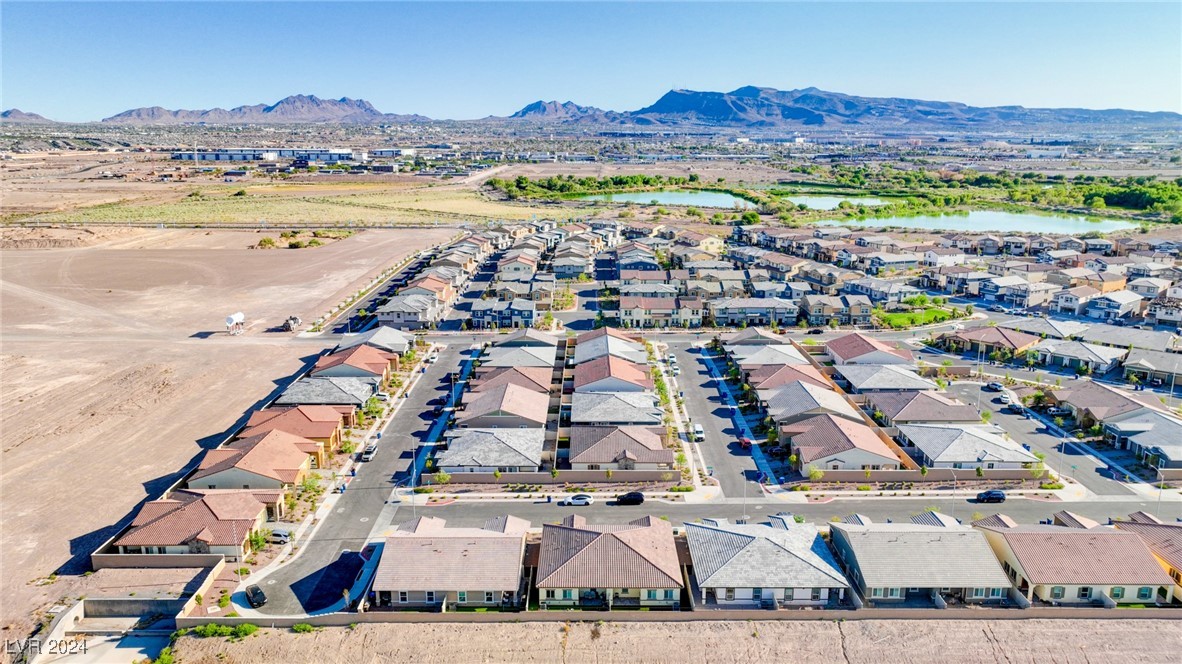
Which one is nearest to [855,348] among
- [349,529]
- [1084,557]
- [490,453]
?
[1084,557]

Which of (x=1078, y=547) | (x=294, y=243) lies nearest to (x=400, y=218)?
(x=294, y=243)

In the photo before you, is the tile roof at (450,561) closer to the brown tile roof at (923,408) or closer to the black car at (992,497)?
the black car at (992,497)

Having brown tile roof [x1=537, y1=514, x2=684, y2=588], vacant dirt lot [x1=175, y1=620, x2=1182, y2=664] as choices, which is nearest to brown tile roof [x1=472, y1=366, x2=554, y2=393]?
brown tile roof [x1=537, y1=514, x2=684, y2=588]

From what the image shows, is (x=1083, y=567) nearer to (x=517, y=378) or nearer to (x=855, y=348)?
(x=855, y=348)

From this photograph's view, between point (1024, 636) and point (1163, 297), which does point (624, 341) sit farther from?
point (1163, 297)

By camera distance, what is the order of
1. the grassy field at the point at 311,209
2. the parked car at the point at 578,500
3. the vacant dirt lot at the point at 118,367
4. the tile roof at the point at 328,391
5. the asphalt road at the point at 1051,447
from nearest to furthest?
the vacant dirt lot at the point at 118,367, the parked car at the point at 578,500, the asphalt road at the point at 1051,447, the tile roof at the point at 328,391, the grassy field at the point at 311,209

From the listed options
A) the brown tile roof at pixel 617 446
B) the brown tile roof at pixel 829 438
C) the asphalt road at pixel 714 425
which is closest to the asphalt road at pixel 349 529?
the brown tile roof at pixel 617 446
